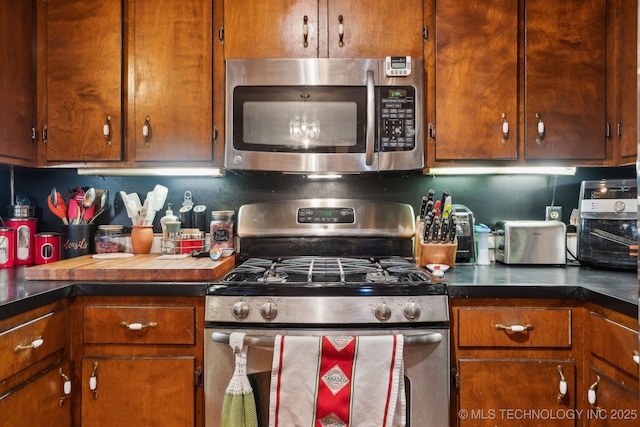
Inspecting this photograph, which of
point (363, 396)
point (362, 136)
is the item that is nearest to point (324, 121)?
point (362, 136)

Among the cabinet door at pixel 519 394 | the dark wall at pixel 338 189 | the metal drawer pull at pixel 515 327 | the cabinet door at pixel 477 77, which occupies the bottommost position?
the cabinet door at pixel 519 394

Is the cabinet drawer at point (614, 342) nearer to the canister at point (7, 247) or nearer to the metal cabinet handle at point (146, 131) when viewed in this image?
the metal cabinet handle at point (146, 131)

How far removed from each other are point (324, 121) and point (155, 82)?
736 millimetres

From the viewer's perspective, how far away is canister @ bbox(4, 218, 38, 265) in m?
1.75

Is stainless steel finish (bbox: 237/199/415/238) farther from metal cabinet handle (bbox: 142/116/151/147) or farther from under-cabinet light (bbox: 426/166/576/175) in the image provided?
metal cabinet handle (bbox: 142/116/151/147)

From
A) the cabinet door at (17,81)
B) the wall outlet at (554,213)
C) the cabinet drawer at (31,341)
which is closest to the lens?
the cabinet drawer at (31,341)

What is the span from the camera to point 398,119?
158 centimetres

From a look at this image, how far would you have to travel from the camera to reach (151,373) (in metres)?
1.28

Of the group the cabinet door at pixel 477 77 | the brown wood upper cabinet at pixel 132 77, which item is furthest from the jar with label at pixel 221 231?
the cabinet door at pixel 477 77

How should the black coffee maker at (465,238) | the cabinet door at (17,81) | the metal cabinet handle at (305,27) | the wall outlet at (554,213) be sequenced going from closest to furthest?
the cabinet door at (17,81)
the metal cabinet handle at (305,27)
the black coffee maker at (465,238)
the wall outlet at (554,213)

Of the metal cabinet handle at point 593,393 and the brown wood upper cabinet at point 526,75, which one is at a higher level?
the brown wood upper cabinet at point 526,75

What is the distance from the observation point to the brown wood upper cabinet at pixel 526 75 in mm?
1590

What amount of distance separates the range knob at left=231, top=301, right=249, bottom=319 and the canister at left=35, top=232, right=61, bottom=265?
1096 mm

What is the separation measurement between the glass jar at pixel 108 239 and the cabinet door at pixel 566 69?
1.89 metres
